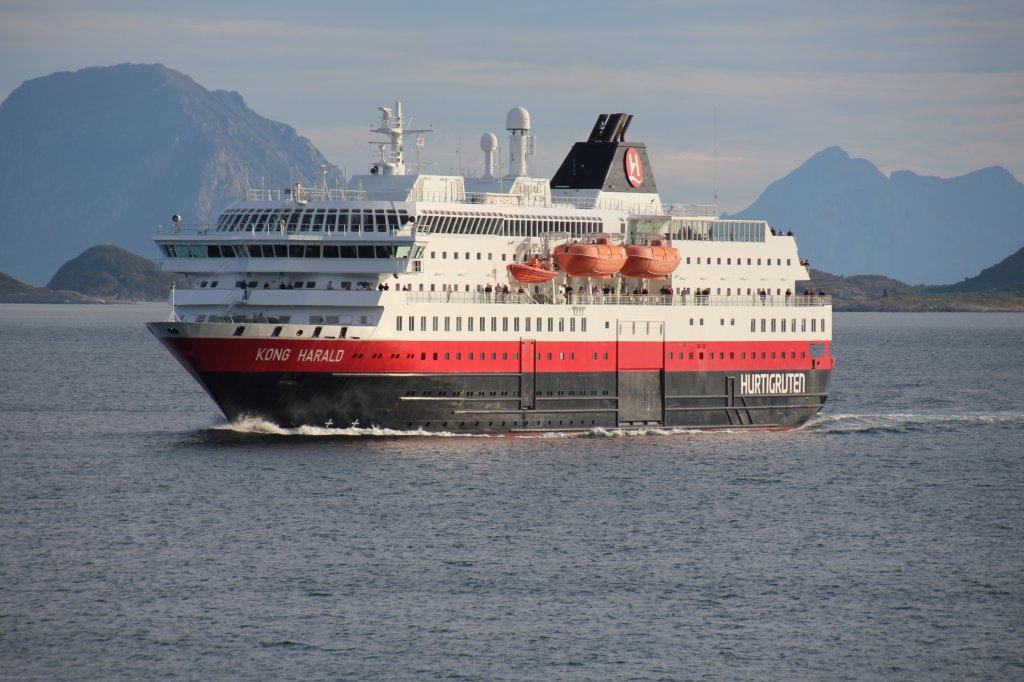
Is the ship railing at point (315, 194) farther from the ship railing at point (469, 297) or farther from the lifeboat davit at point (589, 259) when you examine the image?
the lifeboat davit at point (589, 259)

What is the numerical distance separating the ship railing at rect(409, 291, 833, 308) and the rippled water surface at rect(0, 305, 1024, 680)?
206 inches

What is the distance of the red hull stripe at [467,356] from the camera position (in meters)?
51.3

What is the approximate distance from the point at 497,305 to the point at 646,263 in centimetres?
765

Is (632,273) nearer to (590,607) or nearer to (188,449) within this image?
(188,449)

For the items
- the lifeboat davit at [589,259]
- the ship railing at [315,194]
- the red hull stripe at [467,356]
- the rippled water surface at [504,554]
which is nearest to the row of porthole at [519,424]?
the rippled water surface at [504,554]

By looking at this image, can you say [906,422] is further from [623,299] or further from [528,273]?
[528,273]

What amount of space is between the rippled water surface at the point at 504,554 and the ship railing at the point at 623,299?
17.2 ft

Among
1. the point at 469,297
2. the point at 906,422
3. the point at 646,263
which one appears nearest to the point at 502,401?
the point at 469,297

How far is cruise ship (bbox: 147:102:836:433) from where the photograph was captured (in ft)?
172

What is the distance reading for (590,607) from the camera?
3425 centimetres

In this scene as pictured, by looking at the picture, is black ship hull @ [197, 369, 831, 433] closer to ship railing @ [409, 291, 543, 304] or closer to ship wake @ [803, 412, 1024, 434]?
ship railing @ [409, 291, 543, 304]

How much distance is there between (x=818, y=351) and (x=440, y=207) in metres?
19.2

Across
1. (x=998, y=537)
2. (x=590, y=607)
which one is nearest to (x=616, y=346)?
(x=998, y=537)

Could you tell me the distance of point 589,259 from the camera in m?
57.9
